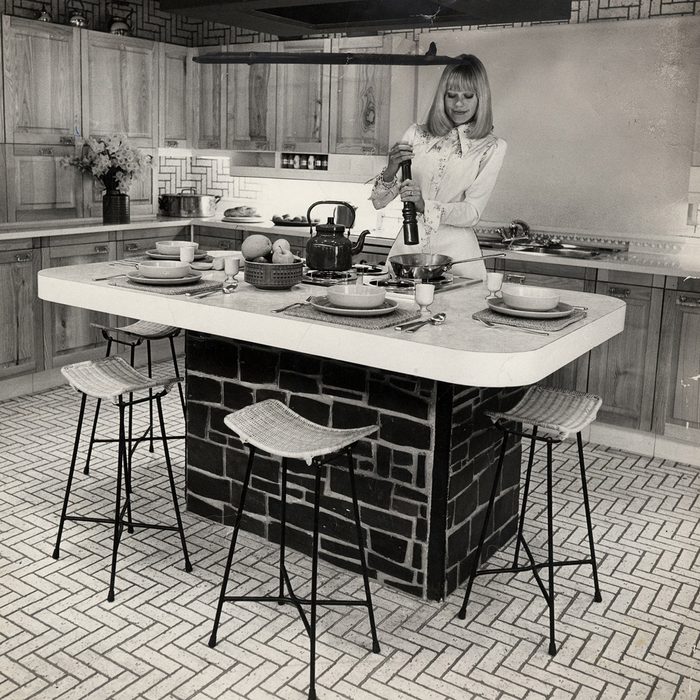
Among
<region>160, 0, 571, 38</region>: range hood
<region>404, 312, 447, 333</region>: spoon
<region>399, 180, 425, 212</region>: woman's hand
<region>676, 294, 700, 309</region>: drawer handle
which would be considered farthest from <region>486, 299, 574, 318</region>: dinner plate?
<region>676, 294, 700, 309</region>: drawer handle

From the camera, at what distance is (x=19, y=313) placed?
5551 mm

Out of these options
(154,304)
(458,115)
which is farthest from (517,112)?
(154,304)

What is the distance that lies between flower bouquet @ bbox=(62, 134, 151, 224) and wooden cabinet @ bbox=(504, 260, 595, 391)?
286cm

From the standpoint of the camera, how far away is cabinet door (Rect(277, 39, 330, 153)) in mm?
6320

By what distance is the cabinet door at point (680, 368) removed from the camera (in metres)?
4.67

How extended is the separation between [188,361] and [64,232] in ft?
8.03

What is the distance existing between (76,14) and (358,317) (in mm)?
4648

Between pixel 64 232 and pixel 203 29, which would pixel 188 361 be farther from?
pixel 203 29

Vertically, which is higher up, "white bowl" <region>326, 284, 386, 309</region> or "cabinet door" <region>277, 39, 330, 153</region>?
"cabinet door" <region>277, 39, 330, 153</region>

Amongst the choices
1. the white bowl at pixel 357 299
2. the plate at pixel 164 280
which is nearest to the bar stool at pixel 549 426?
the white bowl at pixel 357 299

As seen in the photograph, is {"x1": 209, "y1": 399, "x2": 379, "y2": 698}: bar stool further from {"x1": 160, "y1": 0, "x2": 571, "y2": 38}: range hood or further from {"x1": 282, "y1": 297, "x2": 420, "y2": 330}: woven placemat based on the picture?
{"x1": 160, "y1": 0, "x2": 571, "y2": 38}: range hood

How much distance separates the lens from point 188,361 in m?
3.74

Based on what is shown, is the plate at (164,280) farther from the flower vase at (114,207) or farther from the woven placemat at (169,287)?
the flower vase at (114,207)

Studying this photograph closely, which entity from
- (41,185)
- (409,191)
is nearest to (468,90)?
(409,191)
